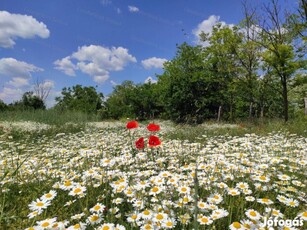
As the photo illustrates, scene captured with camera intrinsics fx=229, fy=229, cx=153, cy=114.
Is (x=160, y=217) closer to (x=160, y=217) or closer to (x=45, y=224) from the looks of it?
(x=160, y=217)

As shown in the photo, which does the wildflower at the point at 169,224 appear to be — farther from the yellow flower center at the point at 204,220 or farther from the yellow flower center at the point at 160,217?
the yellow flower center at the point at 204,220

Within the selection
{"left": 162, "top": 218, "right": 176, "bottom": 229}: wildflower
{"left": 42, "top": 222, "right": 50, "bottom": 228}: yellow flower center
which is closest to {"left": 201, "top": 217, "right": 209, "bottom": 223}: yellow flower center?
{"left": 162, "top": 218, "right": 176, "bottom": 229}: wildflower

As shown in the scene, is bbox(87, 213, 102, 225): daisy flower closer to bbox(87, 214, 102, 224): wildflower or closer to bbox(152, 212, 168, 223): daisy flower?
bbox(87, 214, 102, 224): wildflower

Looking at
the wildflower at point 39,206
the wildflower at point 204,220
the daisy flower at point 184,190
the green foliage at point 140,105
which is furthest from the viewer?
the green foliage at point 140,105

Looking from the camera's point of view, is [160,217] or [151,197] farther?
[151,197]

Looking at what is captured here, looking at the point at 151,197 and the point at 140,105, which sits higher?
the point at 140,105

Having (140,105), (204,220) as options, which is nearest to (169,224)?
(204,220)

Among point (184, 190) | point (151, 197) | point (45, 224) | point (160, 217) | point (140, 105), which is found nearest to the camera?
point (45, 224)

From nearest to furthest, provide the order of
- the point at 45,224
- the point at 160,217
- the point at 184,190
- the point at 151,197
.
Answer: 1. the point at 45,224
2. the point at 160,217
3. the point at 184,190
4. the point at 151,197

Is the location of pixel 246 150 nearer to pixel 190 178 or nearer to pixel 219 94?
pixel 190 178

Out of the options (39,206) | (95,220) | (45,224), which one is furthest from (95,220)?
(39,206)

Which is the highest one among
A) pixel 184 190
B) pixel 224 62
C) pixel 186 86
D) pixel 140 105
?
pixel 224 62

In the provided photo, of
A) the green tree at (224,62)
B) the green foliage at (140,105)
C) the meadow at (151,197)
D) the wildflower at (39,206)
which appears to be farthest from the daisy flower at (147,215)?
the green foliage at (140,105)

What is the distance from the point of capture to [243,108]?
31.5 m
